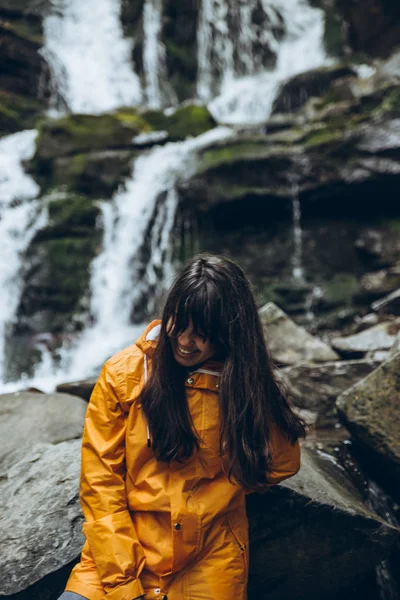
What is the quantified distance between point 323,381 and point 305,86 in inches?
481

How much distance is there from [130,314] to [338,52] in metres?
14.9

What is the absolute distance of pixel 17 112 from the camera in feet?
51.6

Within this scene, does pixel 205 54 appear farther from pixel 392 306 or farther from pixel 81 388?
pixel 81 388

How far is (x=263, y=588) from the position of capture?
2.40 m

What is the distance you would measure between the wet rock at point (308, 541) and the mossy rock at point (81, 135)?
32.3 feet

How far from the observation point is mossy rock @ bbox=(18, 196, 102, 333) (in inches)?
335

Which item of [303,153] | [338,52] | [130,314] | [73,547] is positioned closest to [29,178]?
[130,314]

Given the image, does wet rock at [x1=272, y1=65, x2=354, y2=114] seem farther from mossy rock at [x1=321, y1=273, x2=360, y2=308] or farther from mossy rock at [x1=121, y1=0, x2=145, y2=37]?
mossy rock at [x1=121, y1=0, x2=145, y2=37]

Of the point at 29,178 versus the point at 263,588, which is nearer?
the point at 263,588

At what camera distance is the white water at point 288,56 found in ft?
53.3

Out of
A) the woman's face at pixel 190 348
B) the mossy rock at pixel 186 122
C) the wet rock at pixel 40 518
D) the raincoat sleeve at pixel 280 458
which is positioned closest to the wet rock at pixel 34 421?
the wet rock at pixel 40 518

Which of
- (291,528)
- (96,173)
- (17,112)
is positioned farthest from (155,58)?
(291,528)

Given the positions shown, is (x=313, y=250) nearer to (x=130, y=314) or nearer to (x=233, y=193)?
(x=233, y=193)

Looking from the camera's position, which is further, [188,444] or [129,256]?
[129,256]
